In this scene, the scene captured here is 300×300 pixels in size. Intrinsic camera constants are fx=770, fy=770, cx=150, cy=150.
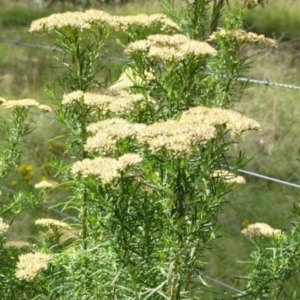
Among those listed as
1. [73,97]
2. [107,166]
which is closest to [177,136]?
[107,166]

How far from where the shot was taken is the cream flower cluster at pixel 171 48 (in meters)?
1.72

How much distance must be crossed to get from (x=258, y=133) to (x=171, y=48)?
4.06 meters

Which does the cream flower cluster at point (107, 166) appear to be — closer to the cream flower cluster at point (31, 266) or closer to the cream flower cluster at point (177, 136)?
the cream flower cluster at point (177, 136)

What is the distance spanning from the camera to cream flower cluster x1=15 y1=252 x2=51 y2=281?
1709 millimetres

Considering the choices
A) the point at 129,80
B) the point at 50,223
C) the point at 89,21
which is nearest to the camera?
the point at 89,21

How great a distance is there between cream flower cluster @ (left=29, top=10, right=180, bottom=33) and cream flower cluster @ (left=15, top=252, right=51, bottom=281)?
56cm

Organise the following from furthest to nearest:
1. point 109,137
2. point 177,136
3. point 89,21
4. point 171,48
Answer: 1. point 89,21
2. point 171,48
3. point 109,137
4. point 177,136

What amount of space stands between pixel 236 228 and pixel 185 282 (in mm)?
2687

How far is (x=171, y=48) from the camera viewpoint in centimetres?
176

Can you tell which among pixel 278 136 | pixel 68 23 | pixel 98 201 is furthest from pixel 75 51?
pixel 278 136

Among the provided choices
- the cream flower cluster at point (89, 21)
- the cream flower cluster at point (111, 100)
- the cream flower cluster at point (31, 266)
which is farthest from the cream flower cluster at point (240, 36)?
the cream flower cluster at point (31, 266)

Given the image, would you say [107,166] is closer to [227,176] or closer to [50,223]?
[227,176]

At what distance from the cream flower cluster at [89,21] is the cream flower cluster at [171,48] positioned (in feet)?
0.43

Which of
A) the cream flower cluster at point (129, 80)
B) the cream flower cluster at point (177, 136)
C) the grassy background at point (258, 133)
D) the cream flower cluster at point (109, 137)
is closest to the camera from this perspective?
the cream flower cluster at point (177, 136)
